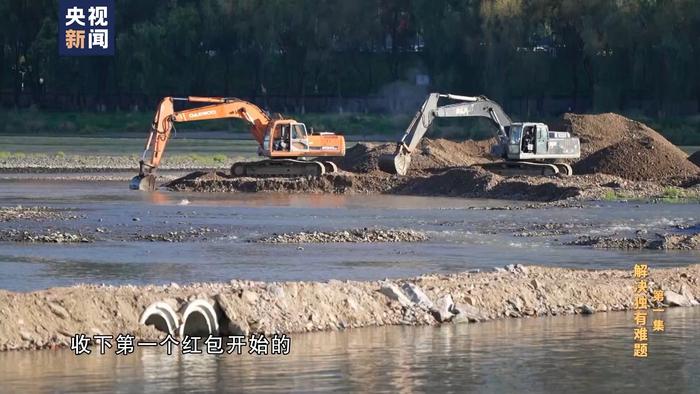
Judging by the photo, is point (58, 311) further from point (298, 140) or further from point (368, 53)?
point (368, 53)

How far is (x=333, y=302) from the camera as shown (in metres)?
20.7

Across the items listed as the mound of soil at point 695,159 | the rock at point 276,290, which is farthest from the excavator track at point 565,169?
the rock at point 276,290

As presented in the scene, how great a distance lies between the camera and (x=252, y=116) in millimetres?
55188

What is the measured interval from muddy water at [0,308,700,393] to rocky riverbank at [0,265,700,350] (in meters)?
0.39

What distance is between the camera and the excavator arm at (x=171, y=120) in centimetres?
5056

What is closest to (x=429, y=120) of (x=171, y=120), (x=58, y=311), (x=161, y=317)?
(x=171, y=120)

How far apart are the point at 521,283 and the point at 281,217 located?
727 inches

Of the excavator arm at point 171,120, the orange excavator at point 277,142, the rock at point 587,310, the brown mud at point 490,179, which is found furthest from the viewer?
the orange excavator at point 277,142

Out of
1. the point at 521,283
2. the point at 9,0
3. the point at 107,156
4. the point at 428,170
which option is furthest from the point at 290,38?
the point at 521,283

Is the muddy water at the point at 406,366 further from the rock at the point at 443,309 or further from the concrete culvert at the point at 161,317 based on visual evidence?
the concrete culvert at the point at 161,317

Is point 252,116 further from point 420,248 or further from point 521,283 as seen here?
point 521,283

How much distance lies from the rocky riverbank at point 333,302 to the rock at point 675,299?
0.05 feet

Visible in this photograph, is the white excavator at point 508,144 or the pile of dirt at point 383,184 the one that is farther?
the white excavator at point 508,144

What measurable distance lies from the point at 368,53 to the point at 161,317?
3638 inches
